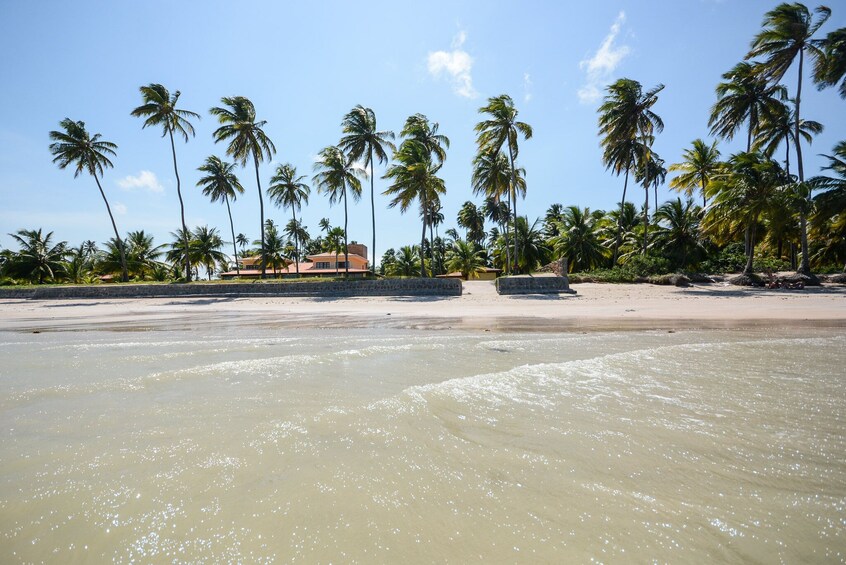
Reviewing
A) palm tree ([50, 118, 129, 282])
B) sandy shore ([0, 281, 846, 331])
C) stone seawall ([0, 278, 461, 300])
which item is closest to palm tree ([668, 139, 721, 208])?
sandy shore ([0, 281, 846, 331])

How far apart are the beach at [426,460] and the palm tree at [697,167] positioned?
3239 cm

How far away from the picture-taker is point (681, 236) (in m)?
25.7

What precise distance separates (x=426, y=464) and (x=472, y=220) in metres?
64.2

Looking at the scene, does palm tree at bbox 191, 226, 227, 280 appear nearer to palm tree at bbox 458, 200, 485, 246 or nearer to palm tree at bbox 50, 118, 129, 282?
palm tree at bbox 50, 118, 129, 282

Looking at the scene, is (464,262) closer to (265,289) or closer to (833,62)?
(265,289)

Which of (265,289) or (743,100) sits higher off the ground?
(743,100)

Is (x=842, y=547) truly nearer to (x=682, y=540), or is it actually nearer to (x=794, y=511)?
(x=794, y=511)

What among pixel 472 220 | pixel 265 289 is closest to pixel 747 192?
pixel 265 289

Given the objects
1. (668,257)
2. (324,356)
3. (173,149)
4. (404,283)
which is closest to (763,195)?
(668,257)

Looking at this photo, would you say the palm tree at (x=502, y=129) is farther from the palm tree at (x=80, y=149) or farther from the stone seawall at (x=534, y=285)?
the palm tree at (x=80, y=149)

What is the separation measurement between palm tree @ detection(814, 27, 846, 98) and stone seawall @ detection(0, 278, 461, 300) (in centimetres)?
2633

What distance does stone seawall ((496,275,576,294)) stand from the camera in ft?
65.4

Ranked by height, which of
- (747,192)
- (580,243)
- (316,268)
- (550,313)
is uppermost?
(747,192)

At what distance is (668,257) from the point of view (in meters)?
25.4
